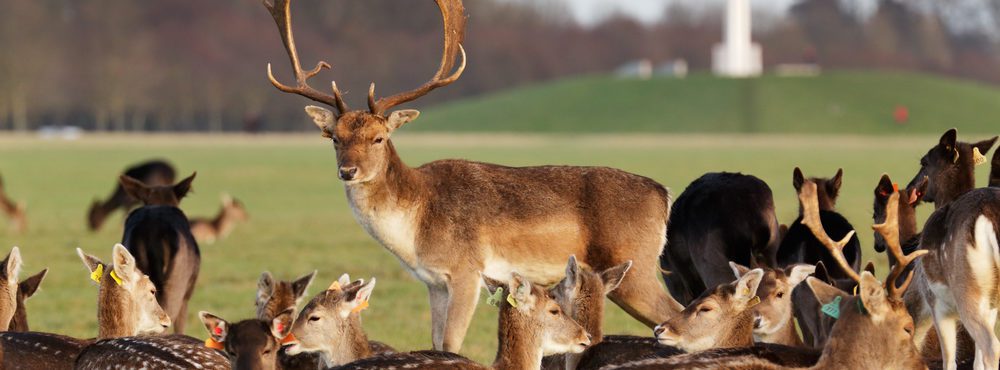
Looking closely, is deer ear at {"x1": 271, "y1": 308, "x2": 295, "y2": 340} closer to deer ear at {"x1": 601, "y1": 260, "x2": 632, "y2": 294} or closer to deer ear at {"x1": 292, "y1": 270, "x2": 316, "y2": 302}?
deer ear at {"x1": 292, "y1": 270, "x2": 316, "y2": 302}

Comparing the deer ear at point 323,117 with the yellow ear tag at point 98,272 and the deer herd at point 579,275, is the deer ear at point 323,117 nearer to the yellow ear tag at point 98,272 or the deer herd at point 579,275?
the deer herd at point 579,275

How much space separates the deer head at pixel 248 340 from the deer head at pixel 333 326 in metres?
0.76

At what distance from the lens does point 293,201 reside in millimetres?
33250

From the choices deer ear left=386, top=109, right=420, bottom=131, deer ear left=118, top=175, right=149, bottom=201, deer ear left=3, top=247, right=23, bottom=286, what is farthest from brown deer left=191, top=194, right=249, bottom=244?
deer ear left=3, top=247, right=23, bottom=286

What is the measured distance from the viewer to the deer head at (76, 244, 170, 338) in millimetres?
8750

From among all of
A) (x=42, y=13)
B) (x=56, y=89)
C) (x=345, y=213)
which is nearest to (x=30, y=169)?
(x=345, y=213)

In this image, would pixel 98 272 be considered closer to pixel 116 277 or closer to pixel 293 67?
pixel 116 277

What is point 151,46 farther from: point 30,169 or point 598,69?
point 30,169

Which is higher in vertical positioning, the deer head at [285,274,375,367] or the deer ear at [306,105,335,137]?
the deer ear at [306,105,335,137]

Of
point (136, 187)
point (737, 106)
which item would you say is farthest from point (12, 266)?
point (737, 106)

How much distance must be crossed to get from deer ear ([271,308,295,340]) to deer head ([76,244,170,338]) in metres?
1.63

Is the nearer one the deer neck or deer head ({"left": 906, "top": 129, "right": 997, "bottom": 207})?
the deer neck

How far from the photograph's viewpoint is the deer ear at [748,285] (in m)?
7.84

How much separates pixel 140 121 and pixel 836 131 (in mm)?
51472
